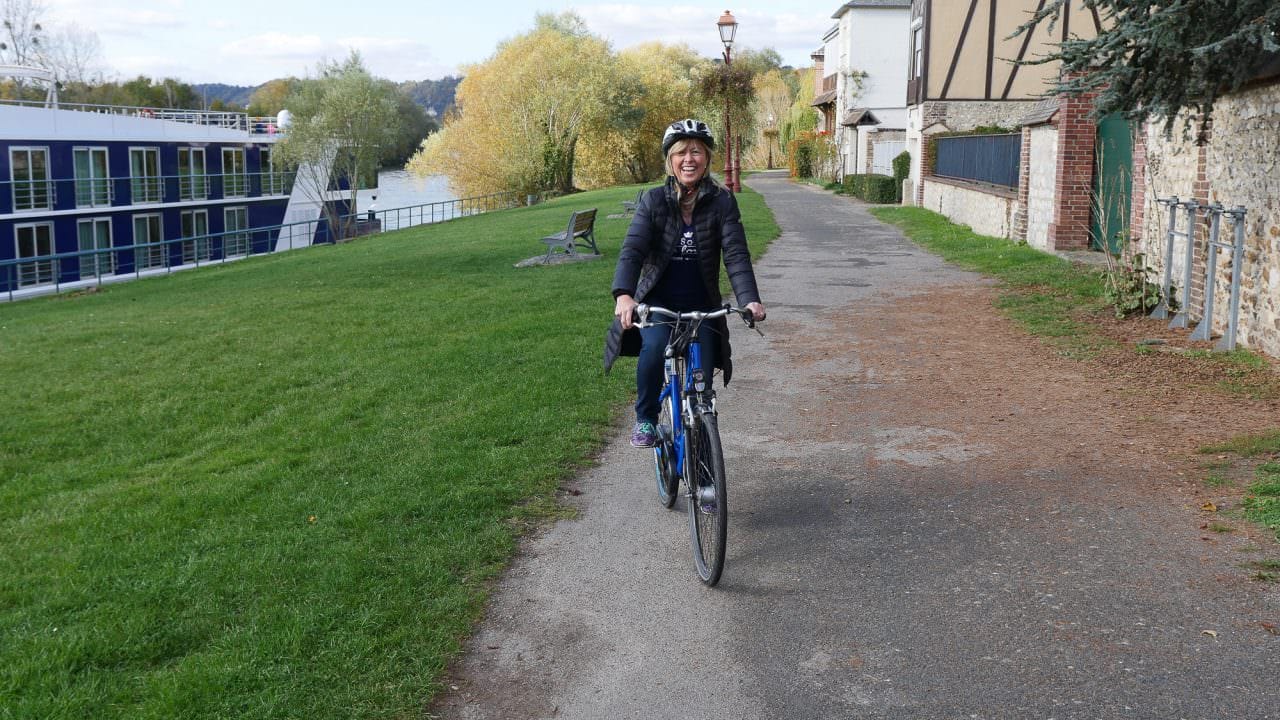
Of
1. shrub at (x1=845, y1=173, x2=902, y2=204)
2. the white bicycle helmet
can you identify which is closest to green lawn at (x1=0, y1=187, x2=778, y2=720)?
the white bicycle helmet

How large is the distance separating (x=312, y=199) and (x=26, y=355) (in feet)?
117

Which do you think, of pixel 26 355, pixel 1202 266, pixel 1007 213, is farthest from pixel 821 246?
pixel 26 355

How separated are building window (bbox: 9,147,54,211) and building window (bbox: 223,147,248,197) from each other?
8.80 metres

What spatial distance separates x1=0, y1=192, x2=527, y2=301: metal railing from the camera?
3271 cm

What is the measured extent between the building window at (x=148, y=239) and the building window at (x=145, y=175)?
2.22 feet

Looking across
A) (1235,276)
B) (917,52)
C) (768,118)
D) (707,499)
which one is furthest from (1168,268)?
(768,118)

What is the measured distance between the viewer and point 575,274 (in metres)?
16.0

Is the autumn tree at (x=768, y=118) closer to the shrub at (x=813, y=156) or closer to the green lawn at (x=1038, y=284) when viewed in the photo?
the shrub at (x=813, y=156)

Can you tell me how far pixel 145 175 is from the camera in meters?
39.6

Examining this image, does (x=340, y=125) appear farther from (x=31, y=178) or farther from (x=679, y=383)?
(x=679, y=383)

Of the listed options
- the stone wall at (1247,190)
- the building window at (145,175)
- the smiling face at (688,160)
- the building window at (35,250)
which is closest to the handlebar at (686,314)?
the smiling face at (688,160)

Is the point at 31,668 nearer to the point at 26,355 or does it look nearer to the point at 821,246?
the point at 26,355

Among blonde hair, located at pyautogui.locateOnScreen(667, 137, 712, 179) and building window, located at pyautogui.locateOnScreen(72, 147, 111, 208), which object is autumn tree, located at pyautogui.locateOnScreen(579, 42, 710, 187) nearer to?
building window, located at pyautogui.locateOnScreen(72, 147, 111, 208)

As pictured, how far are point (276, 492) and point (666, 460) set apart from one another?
2078 mm
